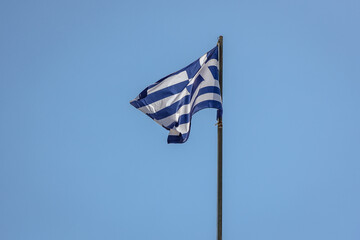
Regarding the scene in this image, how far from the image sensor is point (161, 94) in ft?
72.2

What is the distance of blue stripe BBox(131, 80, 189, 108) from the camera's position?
855 inches

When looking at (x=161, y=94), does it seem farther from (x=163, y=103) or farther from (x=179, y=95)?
(x=179, y=95)

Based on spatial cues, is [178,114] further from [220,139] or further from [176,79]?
[220,139]

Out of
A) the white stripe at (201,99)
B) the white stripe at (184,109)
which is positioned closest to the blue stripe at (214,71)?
the white stripe at (184,109)

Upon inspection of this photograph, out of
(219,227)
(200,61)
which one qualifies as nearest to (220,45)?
(200,61)

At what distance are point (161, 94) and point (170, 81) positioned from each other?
67 centimetres

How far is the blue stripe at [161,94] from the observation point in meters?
21.7

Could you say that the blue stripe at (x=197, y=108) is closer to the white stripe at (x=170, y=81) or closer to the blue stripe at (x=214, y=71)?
the blue stripe at (x=214, y=71)

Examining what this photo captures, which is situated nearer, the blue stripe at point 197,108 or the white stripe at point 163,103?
the blue stripe at point 197,108

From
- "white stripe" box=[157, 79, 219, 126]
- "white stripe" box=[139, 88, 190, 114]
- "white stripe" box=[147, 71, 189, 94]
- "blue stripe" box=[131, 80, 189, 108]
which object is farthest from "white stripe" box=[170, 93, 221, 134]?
"white stripe" box=[147, 71, 189, 94]

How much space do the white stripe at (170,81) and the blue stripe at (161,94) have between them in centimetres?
13

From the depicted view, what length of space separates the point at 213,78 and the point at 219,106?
4.58ft

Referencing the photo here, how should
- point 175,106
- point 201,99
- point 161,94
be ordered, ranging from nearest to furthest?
1. point 201,99
2. point 175,106
3. point 161,94

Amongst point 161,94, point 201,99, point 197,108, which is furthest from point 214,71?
point 161,94
